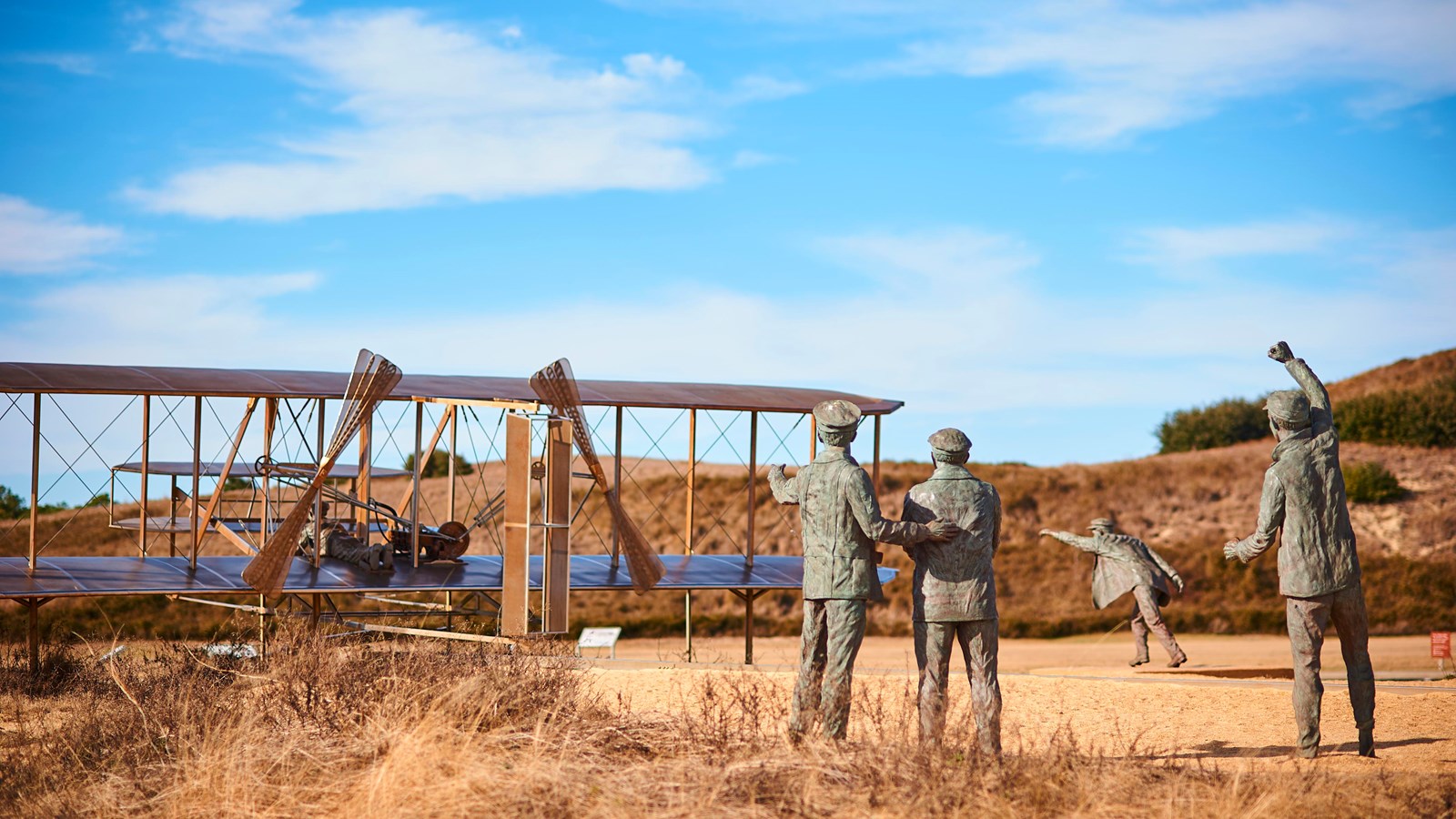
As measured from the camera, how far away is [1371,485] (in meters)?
39.8

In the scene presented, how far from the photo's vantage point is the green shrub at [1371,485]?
39625mm

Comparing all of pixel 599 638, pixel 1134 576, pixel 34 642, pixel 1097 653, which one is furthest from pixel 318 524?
pixel 1097 653

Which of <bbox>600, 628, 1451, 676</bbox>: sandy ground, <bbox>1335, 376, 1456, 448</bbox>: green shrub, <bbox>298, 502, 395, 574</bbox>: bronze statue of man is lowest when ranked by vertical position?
<bbox>600, 628, 1451, 676</bbox>: sandy ground

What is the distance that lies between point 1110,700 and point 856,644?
567 cm

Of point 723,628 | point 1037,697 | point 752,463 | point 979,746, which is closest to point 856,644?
point 979,746

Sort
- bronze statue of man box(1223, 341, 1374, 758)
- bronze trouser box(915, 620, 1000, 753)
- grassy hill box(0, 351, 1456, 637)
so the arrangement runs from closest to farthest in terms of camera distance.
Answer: bronze trouser box(915, 620, 1000, 753)
bronze statue of man box(1223, 341, 1374, 758)
grassy hill box(0, 351, 1456, 637)

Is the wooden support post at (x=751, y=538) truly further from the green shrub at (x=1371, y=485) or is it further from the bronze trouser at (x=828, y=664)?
the green shrub at (x=1371, y=485)

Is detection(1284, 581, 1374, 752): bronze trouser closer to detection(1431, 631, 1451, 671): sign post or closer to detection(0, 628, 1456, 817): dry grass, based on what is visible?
detection(0, 628, 1456, 817): dry grass

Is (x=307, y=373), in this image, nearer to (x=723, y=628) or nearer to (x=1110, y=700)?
(x=1110, y=700)

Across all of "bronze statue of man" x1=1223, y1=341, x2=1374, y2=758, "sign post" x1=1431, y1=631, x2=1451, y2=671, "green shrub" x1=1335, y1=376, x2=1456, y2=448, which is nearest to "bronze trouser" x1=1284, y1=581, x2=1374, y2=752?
"bronze statue of man" x1=1223, y1=341, x2=1374, y2=758

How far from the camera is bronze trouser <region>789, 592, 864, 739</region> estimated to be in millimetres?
8820

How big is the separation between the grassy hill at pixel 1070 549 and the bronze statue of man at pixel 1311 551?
19138 mm

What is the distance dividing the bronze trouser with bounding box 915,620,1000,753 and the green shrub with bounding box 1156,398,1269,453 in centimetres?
4832

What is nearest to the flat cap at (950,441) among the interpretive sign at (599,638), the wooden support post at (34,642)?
the wooden support post at (34,642)
